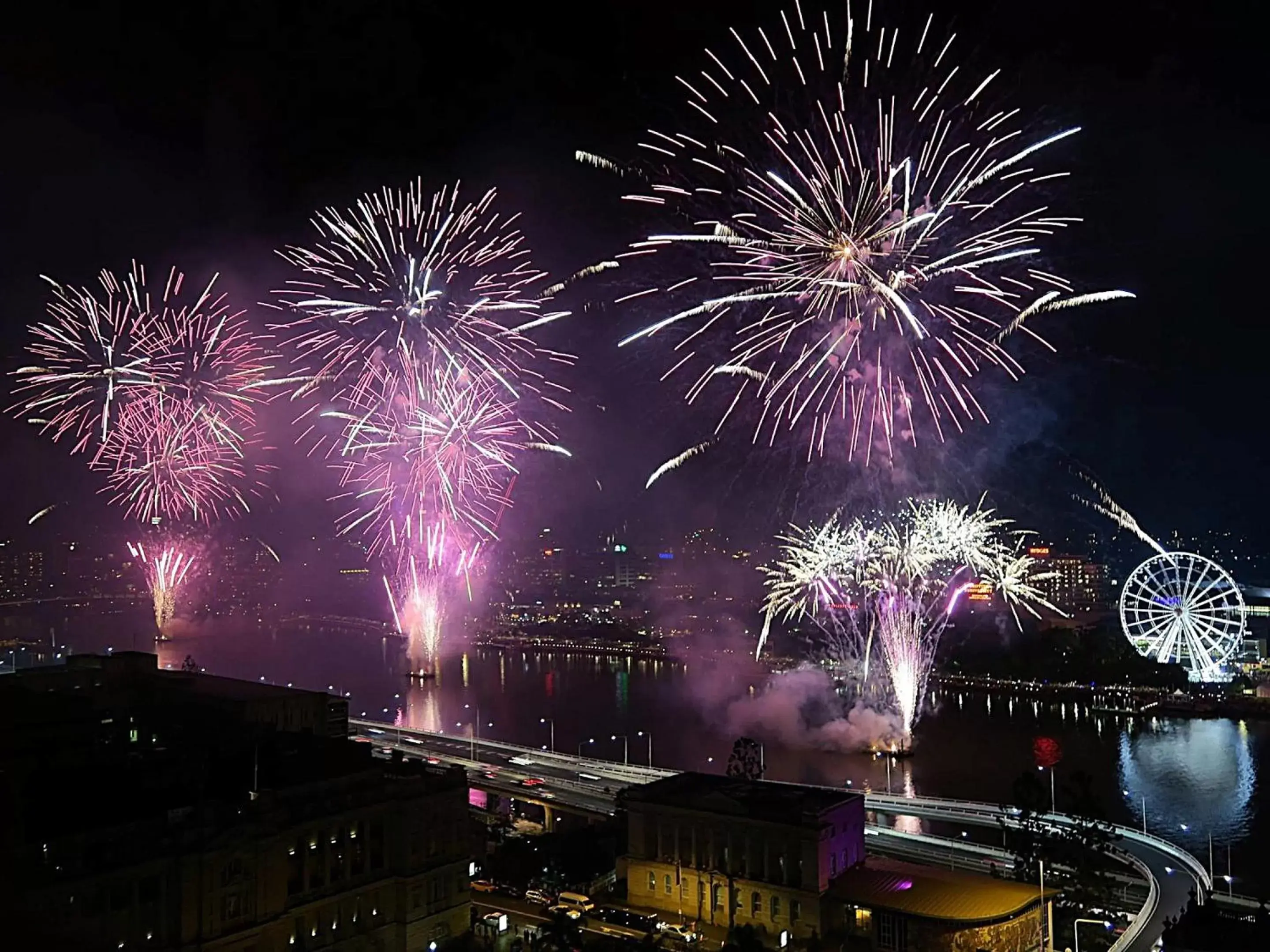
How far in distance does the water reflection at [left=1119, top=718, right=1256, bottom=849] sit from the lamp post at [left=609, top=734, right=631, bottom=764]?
939 cm

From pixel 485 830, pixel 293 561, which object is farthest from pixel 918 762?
pixel 293 561

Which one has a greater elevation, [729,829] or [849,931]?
[729,829]

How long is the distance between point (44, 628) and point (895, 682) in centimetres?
3745

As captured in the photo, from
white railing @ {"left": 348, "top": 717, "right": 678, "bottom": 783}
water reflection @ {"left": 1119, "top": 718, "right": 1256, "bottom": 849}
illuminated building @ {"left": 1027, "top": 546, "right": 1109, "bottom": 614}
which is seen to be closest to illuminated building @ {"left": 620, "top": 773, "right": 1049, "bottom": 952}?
white railing @ {"left": 348, "top": 717, "right": 678, "bottom": 783}

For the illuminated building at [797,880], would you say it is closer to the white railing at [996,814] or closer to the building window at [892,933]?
the building window at [892,933]

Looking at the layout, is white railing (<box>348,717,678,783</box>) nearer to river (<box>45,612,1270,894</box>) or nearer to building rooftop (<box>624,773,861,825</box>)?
river (<box>45,612,1270,894</box>)

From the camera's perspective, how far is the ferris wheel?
1240 inches

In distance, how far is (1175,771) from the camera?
21000mm

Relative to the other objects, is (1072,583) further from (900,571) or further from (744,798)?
(744,798)

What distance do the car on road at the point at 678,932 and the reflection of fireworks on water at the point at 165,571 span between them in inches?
787

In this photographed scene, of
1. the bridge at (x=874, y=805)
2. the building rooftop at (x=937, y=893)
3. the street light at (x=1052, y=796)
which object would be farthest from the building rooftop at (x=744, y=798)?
the street light at (x=1052, y=796)

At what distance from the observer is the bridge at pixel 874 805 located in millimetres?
12148

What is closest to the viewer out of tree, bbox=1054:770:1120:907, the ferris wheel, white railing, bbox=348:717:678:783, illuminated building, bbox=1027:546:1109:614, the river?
tree, bbox=1054:770:1120:907

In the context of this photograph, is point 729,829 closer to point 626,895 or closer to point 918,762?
point 626,895
